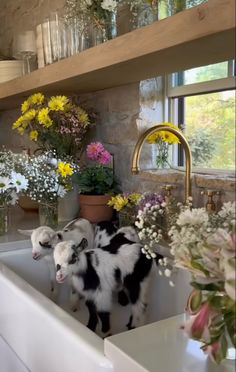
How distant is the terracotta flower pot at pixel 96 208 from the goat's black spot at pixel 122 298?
0.44 metres

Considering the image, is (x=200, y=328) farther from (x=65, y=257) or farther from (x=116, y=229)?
(x=116, y=229)

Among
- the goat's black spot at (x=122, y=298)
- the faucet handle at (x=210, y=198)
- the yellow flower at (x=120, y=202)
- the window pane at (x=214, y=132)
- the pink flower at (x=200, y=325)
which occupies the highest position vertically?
the window pane at (x=214, y=132)

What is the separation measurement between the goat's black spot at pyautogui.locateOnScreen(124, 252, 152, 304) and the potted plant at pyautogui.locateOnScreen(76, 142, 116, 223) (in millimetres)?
449

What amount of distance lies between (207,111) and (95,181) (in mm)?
671

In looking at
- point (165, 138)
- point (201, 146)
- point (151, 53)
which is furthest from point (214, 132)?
point (165, 138)

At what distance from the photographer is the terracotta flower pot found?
1602 millimetres

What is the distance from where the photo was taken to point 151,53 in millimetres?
1065

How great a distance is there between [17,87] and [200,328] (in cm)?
162

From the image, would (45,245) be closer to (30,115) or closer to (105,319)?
(105,319)

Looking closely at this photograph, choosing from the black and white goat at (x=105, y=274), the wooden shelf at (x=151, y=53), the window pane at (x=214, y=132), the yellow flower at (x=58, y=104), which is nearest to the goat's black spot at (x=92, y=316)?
the black and white goat at (x=105, y=274)

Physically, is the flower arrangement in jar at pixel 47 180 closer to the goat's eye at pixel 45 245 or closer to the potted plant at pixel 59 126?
the potted plant at pixel 59 126

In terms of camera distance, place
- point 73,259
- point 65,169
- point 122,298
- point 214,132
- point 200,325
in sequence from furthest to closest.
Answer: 1. point 65,169
2. point 122,298
3. point 73,259
4. point 214,132
5. point 200,325


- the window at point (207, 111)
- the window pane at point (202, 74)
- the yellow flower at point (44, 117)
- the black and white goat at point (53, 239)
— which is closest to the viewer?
the window at point (207, 111)

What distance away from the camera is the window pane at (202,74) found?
1.07 meters
